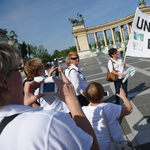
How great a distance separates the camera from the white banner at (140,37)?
340 cm

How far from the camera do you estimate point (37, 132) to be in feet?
2.27

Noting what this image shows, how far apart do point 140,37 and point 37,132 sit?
3575mm

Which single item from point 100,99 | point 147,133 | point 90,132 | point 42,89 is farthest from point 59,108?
point 147,133

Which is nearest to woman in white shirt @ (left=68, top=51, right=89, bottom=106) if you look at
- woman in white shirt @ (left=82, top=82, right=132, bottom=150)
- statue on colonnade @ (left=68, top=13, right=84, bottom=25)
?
woman in white shirt @ (left=82, top=82, right=132, bottom=150)

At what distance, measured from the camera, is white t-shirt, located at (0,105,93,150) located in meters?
0.69

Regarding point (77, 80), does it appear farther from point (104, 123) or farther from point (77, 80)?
point (104, 123)

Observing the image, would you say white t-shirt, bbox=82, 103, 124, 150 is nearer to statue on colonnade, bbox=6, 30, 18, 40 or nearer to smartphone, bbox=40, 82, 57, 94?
smartphone, bbox=40, 82, 57, 94

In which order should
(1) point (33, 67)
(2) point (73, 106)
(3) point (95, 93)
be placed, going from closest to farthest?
1. (2) point (73, 106)
2. (3) point (95, 93)
3. (1) point (33, 67)

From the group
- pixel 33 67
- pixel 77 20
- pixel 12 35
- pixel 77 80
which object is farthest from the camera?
pixel 77 20

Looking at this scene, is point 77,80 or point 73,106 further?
point 77,80

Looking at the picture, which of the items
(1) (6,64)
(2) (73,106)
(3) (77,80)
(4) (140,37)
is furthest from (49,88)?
(4) (140,37)

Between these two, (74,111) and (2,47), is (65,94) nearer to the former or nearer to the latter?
(74,111)

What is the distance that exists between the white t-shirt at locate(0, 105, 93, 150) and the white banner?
3214 millimetres

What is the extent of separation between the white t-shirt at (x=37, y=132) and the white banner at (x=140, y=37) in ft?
10.5
